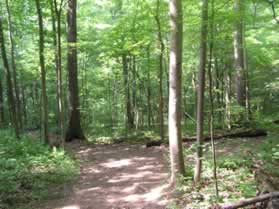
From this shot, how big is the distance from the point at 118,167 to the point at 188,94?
17226mm

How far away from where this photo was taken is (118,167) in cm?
938

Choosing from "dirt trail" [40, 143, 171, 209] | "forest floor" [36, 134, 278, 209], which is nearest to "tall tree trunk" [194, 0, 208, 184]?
"forest floor" [36, 134, 278, 209]

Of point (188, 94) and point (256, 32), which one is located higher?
point (256, 32)

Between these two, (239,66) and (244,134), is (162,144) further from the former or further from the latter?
(239,66)

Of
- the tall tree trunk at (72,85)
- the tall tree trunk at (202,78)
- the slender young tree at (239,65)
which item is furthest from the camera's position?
the tall tree trunk at (72,85)

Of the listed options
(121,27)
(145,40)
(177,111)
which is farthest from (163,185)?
(121,27)

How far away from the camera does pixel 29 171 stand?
859cm

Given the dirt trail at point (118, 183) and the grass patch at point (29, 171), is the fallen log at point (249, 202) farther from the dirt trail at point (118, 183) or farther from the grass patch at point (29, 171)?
the grass patch at point (29, 171)

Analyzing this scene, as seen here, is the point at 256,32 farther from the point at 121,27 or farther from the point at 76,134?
the point at 76,134

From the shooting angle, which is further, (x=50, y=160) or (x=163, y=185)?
(x=50, y=160)

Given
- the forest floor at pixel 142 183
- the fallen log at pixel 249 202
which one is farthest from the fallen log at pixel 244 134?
the fallen log at pixel 249 202

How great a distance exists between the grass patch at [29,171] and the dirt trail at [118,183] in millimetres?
438

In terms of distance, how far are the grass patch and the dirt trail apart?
0.44 meters

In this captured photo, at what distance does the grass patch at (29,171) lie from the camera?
7.04 m
